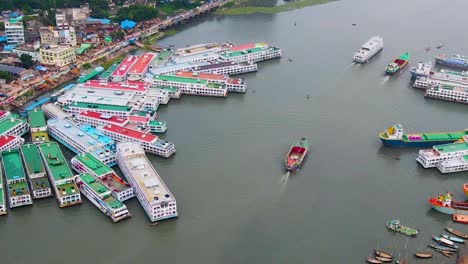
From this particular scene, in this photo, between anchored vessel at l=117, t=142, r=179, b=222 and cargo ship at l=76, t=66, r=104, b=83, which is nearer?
anchored vessel at l=117, t=142, r=179, b=222

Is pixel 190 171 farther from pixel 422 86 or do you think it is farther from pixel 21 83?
pixel 422 86

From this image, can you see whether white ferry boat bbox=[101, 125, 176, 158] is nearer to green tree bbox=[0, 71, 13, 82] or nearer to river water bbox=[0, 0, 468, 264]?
river water bbox=[0, 0, 468, 264]

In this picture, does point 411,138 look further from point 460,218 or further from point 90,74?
point 90,74

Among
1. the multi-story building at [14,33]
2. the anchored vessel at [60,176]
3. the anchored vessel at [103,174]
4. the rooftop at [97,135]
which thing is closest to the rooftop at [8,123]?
the anchored vessel at [60,176]

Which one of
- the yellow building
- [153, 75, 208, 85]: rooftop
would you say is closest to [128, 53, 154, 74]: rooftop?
[153, 75, 208, 85]: rooftop

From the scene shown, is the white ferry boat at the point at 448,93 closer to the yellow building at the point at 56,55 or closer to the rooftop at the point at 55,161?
the rooftop at the point at 55,161

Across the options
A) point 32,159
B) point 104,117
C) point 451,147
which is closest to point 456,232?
point 451,147
